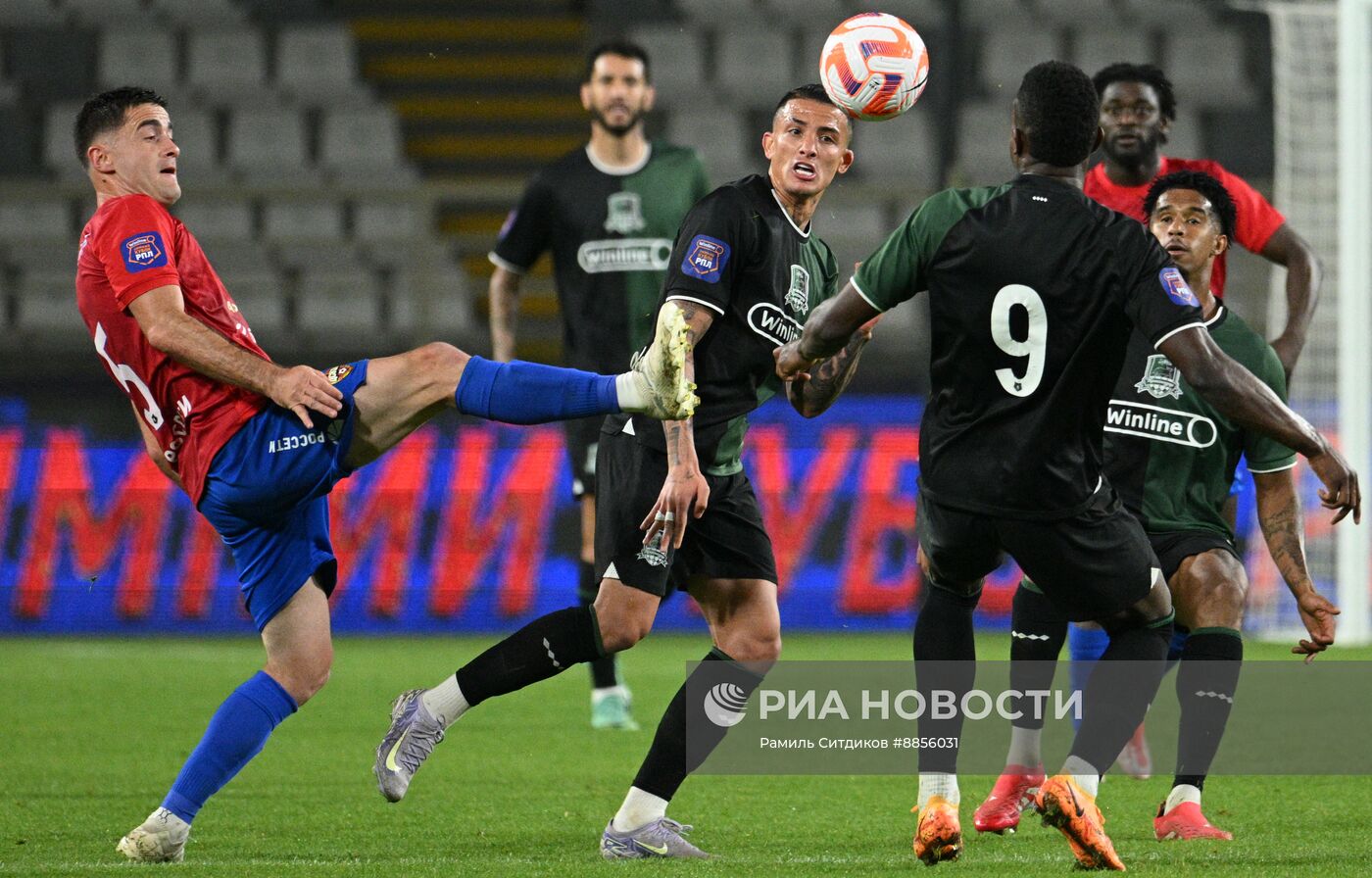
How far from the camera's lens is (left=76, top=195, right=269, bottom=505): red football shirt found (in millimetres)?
4395

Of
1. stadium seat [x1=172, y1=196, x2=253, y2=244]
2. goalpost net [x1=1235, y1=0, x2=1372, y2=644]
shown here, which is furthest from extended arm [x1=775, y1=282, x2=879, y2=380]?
stadium seat [x1=172, y1=196, x2=253, y2=244]

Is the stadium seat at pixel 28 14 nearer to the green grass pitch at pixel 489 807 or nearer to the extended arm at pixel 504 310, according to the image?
the green grass pitch at pixel 489 807

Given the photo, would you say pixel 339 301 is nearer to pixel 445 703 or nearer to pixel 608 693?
pixel 608 693

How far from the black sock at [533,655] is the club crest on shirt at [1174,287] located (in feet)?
5.50

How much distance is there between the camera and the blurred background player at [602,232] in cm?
753

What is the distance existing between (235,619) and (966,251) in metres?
8.50

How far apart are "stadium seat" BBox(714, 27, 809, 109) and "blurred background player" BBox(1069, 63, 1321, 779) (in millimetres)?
10509

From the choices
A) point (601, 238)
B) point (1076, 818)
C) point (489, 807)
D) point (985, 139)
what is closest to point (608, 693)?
point (601, 238)

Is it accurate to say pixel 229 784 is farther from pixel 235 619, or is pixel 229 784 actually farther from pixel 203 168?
pixel 203 168

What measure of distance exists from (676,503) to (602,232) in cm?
335

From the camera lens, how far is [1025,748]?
5043 millimetres

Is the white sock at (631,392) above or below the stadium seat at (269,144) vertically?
below

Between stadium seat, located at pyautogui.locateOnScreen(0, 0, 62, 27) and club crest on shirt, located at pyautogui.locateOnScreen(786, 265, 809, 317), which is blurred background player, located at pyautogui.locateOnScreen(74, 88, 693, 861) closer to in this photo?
club crest on shirt, located at pyautogui.locateOnScreen(786, 265, 809, 317)

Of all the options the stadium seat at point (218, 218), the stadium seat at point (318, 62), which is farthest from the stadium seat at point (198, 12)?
the stadium seat at point (218, 218)
